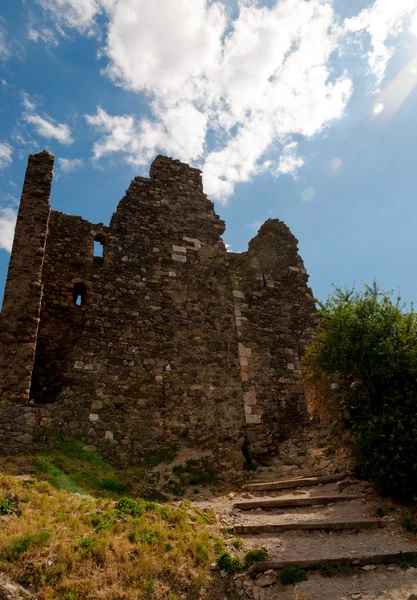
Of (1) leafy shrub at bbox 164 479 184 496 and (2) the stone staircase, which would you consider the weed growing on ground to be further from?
(1) leafy shrub at bbox 164 479 184 496

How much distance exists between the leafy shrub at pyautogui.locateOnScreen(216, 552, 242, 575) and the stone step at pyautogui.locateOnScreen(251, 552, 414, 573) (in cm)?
25

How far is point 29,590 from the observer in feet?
17.9

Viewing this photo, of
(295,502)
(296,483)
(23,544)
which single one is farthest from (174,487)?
(23,544)

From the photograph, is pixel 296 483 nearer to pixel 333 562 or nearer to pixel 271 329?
pixel 333 562

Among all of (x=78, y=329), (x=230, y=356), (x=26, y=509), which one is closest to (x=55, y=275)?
(x=78, y=329)

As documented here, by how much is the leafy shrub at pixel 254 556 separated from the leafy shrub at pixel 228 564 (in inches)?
4.9

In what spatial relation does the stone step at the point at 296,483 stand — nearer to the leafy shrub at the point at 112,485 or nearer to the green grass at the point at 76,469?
the leafy shrub at the point at 112,485

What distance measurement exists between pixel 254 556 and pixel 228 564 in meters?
0.45

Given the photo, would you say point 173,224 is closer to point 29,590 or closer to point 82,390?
point 82,390

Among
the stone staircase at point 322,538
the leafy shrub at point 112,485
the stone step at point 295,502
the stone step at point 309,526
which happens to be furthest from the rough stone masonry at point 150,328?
the stone step at point 309,526

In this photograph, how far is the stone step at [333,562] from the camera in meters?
6.74

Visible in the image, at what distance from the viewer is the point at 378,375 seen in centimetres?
1035

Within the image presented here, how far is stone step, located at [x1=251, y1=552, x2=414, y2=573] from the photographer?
22.1 ft

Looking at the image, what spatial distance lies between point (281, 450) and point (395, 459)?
165 inches
